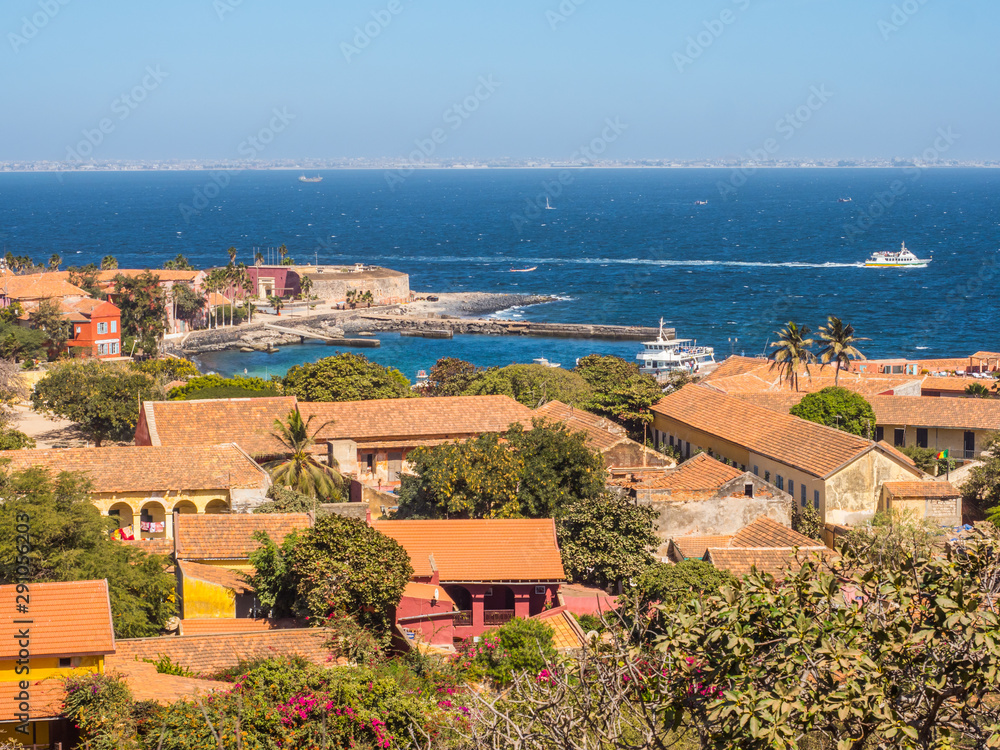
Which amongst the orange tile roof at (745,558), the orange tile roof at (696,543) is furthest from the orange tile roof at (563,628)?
the orange tile roof at (696,543)

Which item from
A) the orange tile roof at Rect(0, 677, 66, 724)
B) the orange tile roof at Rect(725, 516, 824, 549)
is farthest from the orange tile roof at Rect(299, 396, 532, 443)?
the orange tile roof at Rect(0, 677, 66, 724)

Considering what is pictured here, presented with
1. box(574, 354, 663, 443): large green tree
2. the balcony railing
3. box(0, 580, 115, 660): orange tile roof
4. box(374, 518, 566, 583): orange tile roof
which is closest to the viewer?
box(0, 580, 115, 660): orange tile roof

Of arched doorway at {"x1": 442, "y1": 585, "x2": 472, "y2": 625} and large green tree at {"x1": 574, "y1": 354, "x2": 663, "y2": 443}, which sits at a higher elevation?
large green tree at {"x1": 574, "y1": 354, "x2": 663, "y2": 443}

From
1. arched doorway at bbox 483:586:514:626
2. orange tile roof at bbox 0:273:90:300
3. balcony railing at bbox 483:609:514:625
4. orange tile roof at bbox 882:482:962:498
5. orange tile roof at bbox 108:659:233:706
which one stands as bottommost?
balcony railing at bbox 483:609:514:625

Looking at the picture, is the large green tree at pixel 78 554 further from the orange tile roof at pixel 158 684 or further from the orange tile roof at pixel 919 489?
the orange tile roof at pixel 919 489

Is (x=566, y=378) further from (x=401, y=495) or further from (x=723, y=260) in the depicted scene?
(x=723, y=260)

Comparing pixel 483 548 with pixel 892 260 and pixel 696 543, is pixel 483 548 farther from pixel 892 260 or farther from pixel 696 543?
pixel 892 260

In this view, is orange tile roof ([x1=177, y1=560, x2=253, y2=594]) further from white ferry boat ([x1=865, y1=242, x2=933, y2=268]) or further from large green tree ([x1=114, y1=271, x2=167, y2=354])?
white ferry boat ([x1=865, y1=242, x2=933, y2=268])
